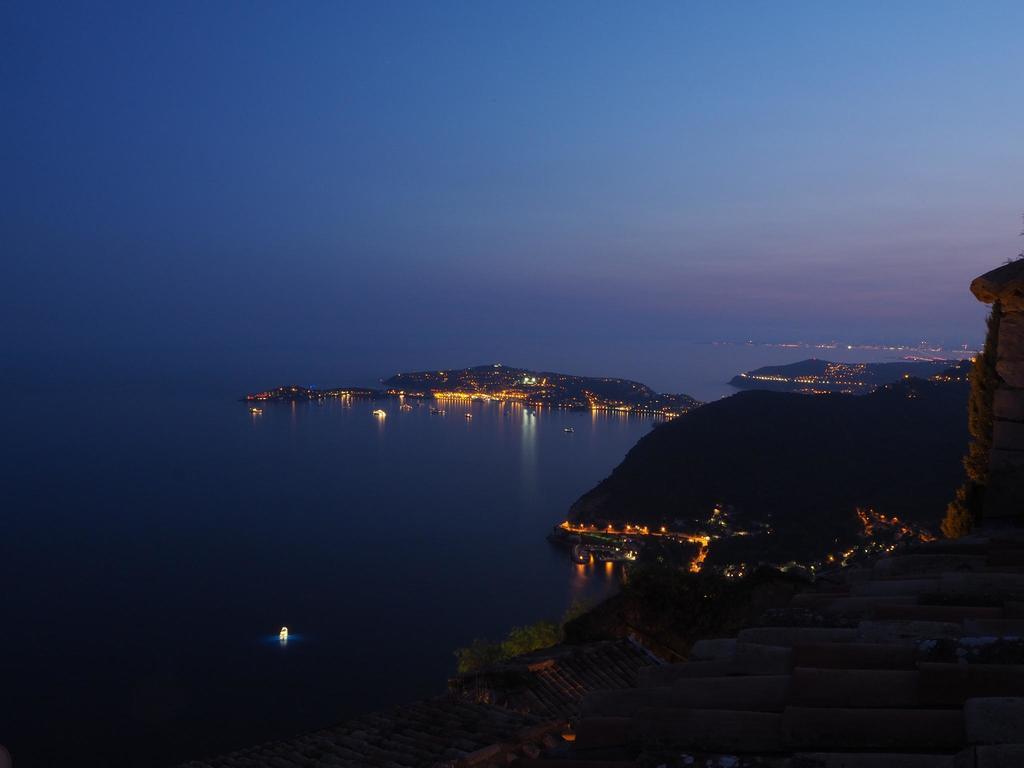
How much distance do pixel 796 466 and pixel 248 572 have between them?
24.5 meters

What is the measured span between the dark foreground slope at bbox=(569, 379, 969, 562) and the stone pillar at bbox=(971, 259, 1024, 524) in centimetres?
1960

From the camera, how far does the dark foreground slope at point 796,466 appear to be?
25.3 metres

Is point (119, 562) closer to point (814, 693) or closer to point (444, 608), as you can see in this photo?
point (444, 608)

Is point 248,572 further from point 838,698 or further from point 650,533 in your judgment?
point 838,698

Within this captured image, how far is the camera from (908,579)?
2586 mm

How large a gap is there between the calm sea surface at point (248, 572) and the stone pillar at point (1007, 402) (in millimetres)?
15575

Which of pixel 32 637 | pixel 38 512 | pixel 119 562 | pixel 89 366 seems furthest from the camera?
pixel 89 366

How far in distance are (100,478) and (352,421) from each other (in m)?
31.3

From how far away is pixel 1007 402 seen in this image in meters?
3.97

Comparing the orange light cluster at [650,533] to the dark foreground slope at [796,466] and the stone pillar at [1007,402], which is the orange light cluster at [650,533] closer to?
the dark foreground slope at [796,466]

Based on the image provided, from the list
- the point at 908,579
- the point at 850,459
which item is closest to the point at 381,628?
the point at 850,459

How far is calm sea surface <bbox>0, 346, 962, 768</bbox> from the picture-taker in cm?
2088

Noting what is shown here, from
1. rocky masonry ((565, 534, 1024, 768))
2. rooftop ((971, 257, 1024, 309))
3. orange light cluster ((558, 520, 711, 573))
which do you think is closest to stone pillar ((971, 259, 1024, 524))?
rooftop ((971, 257, 1024, 309))

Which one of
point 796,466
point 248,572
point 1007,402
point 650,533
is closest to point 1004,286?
point 1007,402
